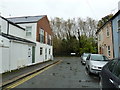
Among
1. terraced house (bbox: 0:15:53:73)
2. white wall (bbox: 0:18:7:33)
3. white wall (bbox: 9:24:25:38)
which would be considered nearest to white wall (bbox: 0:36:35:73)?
terraced house (bbox: 0:15:53:73)

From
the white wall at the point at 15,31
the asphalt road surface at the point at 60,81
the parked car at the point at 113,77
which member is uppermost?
the white wall at the point at 15,31

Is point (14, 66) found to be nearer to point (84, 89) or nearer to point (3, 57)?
point (3, 57)

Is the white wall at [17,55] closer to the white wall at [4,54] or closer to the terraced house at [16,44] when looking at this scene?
the terraced house at [16,44]

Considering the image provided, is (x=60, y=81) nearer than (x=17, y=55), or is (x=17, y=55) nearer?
Answer: (x=60, y=81)

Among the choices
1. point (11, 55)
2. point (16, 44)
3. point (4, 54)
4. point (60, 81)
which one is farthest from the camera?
point (16, 44)

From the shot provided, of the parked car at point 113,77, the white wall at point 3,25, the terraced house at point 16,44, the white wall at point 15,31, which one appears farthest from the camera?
the white wall at point 15,31

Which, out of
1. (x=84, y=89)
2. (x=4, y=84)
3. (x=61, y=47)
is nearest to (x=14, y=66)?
(x=4, y=84)

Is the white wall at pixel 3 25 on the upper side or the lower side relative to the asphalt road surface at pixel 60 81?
upper

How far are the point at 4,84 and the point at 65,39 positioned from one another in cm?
4107

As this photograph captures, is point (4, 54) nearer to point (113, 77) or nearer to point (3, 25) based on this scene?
point (3, 25)

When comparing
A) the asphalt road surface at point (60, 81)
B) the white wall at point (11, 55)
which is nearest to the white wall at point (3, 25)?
the white wall at point (11, 55)

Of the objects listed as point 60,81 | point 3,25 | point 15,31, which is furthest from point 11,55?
point 60,81

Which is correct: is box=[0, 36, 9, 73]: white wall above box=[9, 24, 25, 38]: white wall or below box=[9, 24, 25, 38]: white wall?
below

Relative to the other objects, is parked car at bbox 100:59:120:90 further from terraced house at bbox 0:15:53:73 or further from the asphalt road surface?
terraced house at bbox 0:15:53:73
